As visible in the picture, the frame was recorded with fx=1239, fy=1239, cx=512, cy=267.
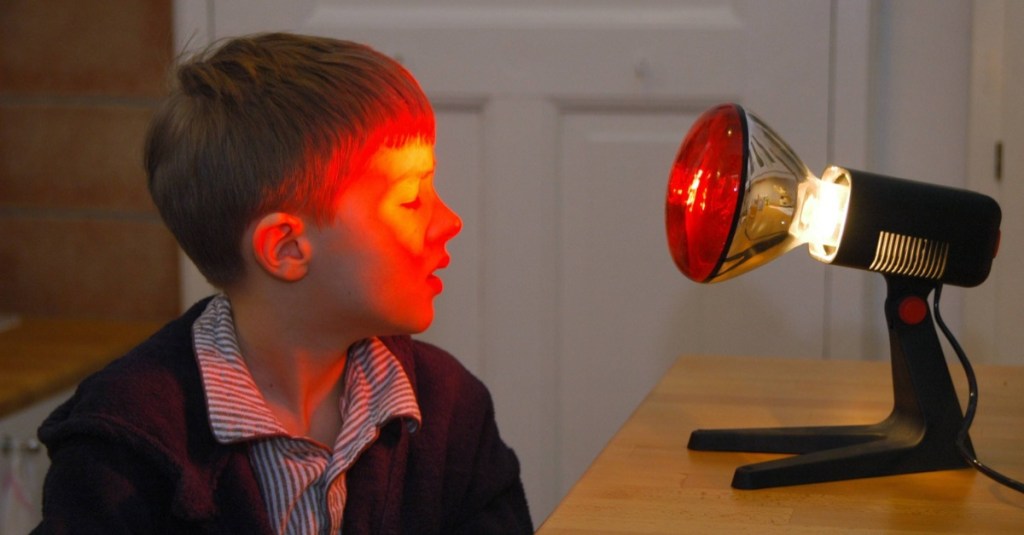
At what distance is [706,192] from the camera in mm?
837

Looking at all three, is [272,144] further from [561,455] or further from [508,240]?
[561,455]

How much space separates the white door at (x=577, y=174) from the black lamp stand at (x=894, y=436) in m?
0.71

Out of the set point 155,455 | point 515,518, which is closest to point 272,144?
point 155,455

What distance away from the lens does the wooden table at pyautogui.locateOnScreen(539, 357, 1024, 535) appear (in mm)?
754

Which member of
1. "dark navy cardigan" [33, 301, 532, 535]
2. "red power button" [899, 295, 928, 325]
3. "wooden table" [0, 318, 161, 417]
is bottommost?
"wooden table" [0, 318, 161, 417]

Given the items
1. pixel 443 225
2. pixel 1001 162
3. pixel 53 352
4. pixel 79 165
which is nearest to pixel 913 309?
pixel 443 225

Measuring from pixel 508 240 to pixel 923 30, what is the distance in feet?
1.98

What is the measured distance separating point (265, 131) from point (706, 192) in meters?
0.33

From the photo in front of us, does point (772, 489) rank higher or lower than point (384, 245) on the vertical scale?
lower

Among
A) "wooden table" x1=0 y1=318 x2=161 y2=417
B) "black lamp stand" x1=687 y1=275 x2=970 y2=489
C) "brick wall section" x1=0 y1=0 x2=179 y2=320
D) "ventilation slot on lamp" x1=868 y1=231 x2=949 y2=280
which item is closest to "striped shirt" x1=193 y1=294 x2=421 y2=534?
"black lamp stand" x1=687 y1=275 x2=970 y2=489

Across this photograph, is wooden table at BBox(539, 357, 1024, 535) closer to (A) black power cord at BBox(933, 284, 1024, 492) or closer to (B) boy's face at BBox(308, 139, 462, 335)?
(A) black power cord at BBox(933, 284, 1024, 492)

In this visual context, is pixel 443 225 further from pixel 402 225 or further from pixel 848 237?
pixel 848 237

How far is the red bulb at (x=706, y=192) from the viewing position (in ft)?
2.69

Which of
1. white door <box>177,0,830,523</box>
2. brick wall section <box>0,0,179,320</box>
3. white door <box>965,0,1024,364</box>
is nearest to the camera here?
white door <box>965,0,1024,364</box>
